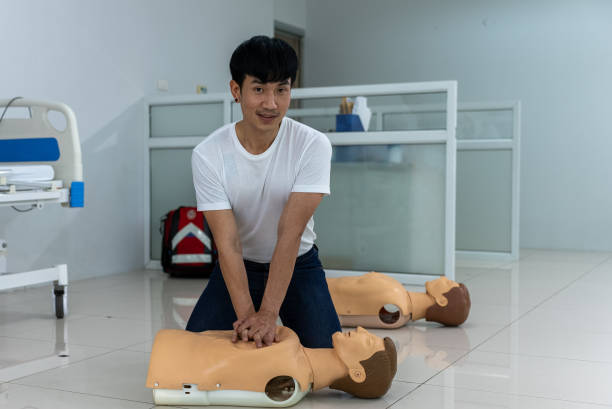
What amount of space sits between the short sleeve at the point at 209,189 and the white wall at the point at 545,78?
494 centimetres

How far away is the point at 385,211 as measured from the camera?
414cm

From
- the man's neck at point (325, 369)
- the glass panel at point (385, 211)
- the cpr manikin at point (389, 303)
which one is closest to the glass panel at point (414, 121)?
the glass panel at point (385, 211)

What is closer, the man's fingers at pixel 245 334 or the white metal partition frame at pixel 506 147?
the man's fingers at pixel 245 334

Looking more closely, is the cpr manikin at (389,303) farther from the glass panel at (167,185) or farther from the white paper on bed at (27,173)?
the glass panel at (167,185)

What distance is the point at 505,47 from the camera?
643 centimetres

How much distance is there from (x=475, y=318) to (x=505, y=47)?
4015 mm

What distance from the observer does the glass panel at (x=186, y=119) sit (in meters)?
4.66

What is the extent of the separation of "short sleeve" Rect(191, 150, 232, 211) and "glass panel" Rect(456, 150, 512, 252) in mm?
3776

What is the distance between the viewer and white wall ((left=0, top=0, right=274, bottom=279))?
3930 millimetres

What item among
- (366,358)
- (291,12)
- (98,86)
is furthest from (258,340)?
(291,12)

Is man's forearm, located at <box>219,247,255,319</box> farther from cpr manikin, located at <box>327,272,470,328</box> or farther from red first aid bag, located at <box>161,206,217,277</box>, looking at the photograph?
red first aid bag, located at <box>161,206,217,277</box>

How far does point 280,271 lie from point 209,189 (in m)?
0.30

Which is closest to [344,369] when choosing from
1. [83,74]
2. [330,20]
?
[83,74]

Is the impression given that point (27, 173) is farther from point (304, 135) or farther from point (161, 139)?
point (161, 139)
